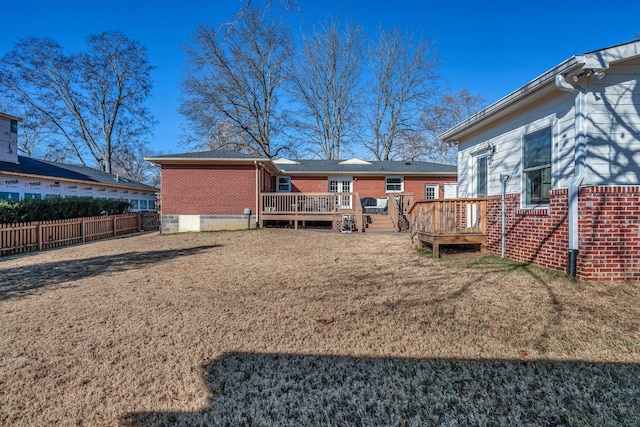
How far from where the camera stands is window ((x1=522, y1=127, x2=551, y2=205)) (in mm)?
5836

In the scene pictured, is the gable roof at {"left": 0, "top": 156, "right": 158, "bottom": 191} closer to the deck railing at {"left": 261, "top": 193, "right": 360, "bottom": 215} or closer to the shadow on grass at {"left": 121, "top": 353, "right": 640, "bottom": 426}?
the deck railing at {"left": 261, "top": 193, "right": 360, "bottom": 215}

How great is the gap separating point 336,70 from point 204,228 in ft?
68.8

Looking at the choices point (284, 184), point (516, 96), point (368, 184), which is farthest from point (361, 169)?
point (516, 96)

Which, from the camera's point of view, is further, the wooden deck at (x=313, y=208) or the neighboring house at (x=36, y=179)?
the neighboring house at (x=36, y=179)

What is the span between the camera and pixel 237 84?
25.9 m

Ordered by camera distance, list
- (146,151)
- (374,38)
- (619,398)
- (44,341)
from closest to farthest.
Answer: (619,398)
(44,341)
(374,38)
(146,151)

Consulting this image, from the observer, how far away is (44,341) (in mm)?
3270

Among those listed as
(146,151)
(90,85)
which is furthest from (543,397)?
(146,151)

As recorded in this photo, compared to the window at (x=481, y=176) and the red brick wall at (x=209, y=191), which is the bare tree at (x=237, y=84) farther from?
the window at (x=481, y=176)

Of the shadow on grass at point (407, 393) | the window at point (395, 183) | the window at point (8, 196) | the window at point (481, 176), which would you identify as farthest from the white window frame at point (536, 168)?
the window at point (8, 196)

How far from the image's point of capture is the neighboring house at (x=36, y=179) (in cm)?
1504

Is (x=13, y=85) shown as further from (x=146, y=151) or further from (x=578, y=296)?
(x=578, y=296)

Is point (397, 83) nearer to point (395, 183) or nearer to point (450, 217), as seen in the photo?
point (395, 183)

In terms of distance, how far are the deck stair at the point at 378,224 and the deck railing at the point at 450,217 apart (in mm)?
5663
